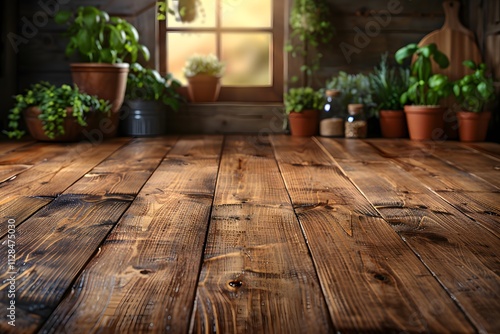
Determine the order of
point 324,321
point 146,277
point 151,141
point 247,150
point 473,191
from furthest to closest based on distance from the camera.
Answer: point 151,141
point 247,150
point 473,191
point 146,277
point 324,321

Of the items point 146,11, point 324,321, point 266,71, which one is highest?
point 146,11

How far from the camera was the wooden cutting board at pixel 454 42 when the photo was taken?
4.65 meters

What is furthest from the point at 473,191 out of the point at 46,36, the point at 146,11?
the point at 46,36

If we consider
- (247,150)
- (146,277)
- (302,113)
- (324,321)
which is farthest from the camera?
(302,113)

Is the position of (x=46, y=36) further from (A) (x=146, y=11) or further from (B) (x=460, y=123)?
(B) (x=460, y=123)

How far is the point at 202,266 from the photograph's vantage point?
1443mm

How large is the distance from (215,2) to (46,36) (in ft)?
3.98

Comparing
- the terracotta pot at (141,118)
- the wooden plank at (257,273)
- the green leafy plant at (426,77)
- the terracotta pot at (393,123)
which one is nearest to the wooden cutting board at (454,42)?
the green leafy plant at (426,77)

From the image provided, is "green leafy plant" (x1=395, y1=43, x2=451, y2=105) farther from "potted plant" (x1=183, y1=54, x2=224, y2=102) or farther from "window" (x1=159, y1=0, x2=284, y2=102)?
"potted plant" (x1=183, y1=54, x2=224, y2=102)

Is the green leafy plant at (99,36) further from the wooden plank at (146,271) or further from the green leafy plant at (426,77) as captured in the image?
the wooden plank at (146,271)

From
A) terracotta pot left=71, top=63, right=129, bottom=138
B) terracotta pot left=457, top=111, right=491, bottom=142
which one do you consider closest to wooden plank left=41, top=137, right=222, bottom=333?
terracotta pot left=71, top=63, right=129, bottom=138

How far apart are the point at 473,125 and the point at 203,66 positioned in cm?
185

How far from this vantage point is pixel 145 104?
4465 millimetres

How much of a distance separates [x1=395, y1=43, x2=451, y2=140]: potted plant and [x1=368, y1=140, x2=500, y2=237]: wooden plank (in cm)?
78
